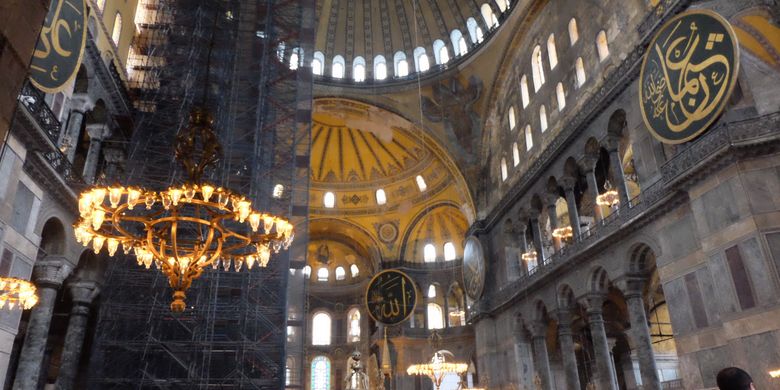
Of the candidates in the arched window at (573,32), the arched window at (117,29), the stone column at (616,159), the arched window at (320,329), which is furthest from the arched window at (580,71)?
the arched window at (320,329)

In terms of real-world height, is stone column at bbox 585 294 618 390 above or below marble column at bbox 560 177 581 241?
below

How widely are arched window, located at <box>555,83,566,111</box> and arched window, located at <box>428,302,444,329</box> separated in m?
11.8

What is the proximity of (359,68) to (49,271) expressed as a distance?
1308 centimetres

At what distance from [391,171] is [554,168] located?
395 inches

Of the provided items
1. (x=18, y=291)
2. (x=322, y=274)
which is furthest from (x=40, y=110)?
(x=322, y=274)

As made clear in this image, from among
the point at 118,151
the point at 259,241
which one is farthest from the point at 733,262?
the point at 118,151

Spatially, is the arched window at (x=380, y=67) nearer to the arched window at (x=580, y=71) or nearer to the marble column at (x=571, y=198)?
the arched window at (x=580, y=71)

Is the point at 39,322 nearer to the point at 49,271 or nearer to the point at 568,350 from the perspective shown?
the point at 49,271

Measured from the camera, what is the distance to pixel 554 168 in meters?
13.6

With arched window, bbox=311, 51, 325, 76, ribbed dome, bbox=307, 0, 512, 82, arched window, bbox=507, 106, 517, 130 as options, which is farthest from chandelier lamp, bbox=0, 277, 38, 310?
arched window, bbox=311, 51, 325, 76

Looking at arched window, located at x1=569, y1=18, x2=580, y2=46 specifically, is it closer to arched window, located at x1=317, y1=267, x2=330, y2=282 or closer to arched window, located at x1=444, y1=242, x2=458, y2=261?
arched window, located at x1=444, y1=242, x2=458, y2=261

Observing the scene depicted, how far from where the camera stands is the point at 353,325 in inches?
987

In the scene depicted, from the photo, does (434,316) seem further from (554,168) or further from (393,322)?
(554,168)

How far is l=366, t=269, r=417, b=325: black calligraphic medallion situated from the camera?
18359mm
